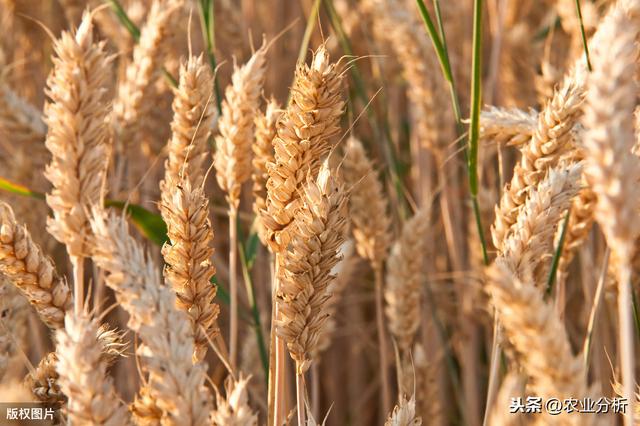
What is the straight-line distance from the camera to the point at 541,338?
621mm

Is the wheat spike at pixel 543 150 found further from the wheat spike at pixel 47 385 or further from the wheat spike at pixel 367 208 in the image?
the wheat spike at pixel 47 385

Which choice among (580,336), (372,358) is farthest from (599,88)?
(372,358)

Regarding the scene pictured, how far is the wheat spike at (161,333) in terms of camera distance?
0.67m

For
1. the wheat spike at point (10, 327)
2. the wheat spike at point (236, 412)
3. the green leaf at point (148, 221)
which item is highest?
the green leaf at point (148, 221)

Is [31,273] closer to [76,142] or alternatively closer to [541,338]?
[76,142]

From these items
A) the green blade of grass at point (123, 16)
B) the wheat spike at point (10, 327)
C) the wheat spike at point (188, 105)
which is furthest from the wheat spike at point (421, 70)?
the wheat spike at point (10, 327)

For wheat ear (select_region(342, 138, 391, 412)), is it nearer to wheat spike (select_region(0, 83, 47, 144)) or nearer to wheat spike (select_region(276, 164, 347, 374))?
wheat spike (select_region(276, 164, 347, 374))

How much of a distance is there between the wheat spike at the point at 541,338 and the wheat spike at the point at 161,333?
0.30 m

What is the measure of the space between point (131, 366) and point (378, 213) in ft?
1.99

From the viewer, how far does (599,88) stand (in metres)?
0.63

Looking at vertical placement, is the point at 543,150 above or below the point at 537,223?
above

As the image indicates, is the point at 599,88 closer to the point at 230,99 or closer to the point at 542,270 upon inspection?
the point at 542,270

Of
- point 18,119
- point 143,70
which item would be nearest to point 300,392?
point 143,70

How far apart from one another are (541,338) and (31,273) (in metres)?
0.62
